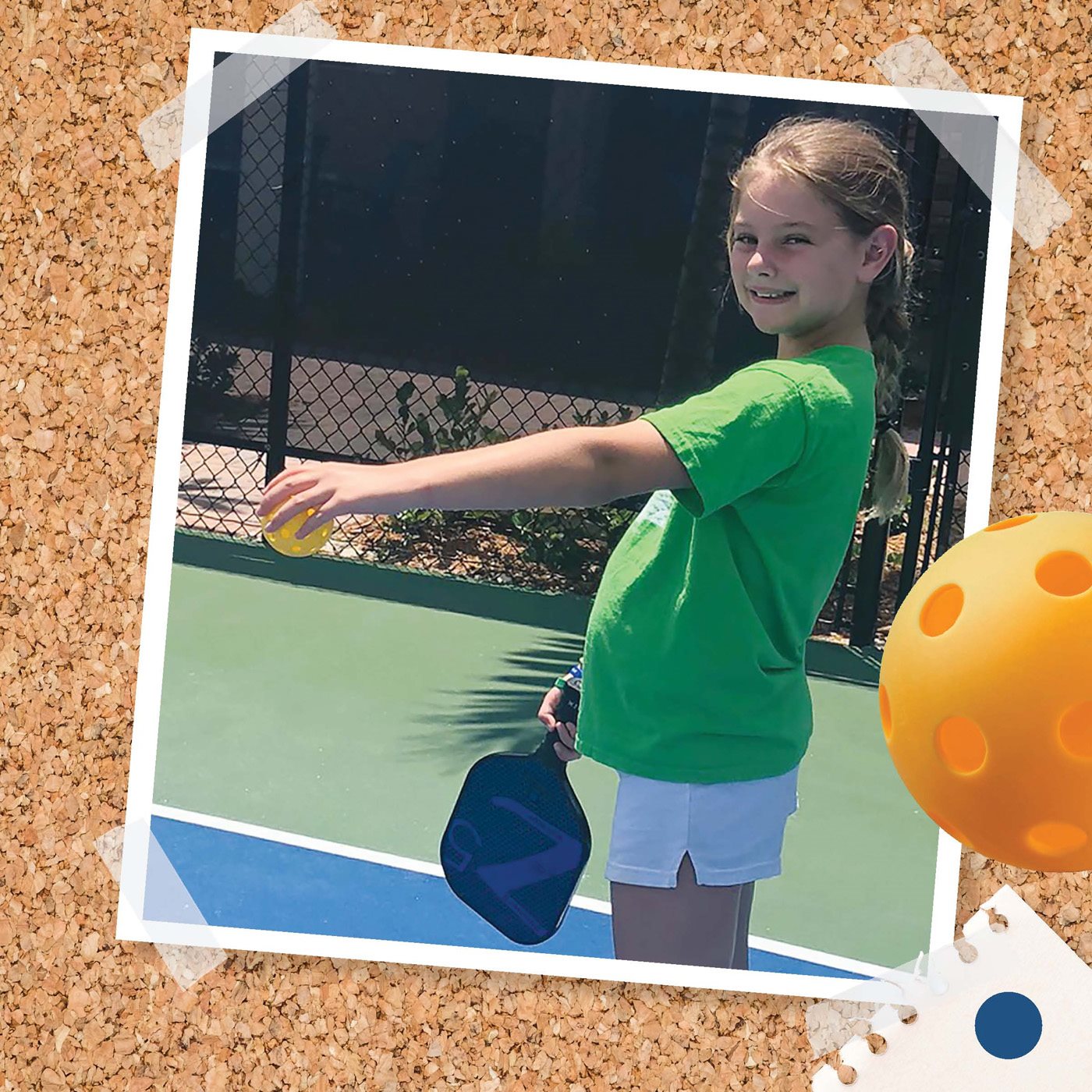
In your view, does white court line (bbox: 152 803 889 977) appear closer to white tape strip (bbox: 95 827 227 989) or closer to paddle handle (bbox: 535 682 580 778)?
white tape strip (bbox: 95 827 227 989)

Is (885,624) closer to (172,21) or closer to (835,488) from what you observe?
(835,488)

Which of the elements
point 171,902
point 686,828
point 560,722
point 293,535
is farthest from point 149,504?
point 686,828

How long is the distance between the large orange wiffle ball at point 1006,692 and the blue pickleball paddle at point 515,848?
0.89 m

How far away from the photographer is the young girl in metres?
1.72

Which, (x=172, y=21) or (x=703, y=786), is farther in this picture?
(x=172, y=21)

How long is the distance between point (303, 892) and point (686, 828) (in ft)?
2.33

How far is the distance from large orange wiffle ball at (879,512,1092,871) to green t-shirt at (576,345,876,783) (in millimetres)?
484

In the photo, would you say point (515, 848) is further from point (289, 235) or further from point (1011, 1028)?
point (289, 235)

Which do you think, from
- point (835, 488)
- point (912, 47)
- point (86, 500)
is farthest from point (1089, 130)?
point (86, 500)

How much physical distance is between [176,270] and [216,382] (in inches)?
7.6

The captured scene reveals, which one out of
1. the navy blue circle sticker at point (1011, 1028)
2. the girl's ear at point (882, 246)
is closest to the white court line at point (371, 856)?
the navy blue circle sticker at point (1011, 1028)

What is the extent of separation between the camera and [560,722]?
6.90 ft

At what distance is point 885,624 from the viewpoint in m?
2.16

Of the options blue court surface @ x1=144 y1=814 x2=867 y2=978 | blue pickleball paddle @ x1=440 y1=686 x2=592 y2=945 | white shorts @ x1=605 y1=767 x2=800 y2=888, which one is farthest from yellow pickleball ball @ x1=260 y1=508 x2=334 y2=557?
blue court surface @ x1=144 y1=814 x2=867 y2=978
